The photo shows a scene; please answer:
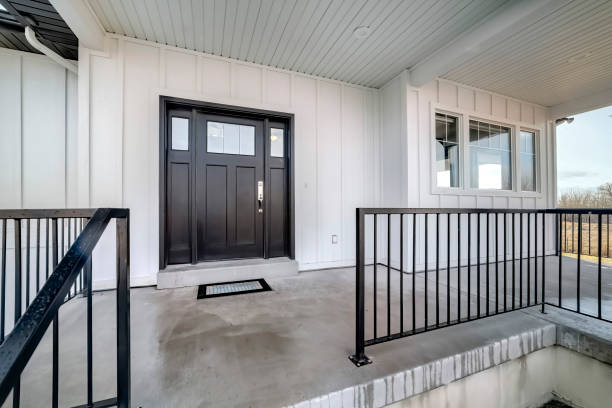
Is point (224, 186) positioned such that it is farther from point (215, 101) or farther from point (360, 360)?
point (360, 360)

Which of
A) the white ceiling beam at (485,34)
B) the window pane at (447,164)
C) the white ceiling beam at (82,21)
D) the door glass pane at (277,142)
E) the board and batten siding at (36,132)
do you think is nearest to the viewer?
the white ceiling beam at (82,21)

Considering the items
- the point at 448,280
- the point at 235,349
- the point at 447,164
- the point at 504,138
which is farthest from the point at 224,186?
the point at 504,138

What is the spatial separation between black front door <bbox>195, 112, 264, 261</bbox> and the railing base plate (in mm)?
2139

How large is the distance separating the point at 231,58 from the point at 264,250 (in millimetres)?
2578

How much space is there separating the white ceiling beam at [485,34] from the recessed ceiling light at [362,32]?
3.28 ft

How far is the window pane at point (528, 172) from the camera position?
14.6 ft

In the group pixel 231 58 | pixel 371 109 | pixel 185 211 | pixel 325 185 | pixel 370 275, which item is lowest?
pixel 370 275

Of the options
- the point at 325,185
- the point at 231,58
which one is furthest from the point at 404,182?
the point at 231,58

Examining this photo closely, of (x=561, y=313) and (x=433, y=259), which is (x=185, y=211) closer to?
(x=433, y=259)

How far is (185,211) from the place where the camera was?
3047 mm

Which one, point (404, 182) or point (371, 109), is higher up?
point (371, 109)

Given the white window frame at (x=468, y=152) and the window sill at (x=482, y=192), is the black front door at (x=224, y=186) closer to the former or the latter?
the white window frame at (x=468, y=152)

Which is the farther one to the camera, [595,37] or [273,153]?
[273,153]

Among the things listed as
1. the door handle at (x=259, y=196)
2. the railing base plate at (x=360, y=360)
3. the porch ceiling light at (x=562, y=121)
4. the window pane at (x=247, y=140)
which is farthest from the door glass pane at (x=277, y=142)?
the porch ceiling light at (x=562, y=121)
